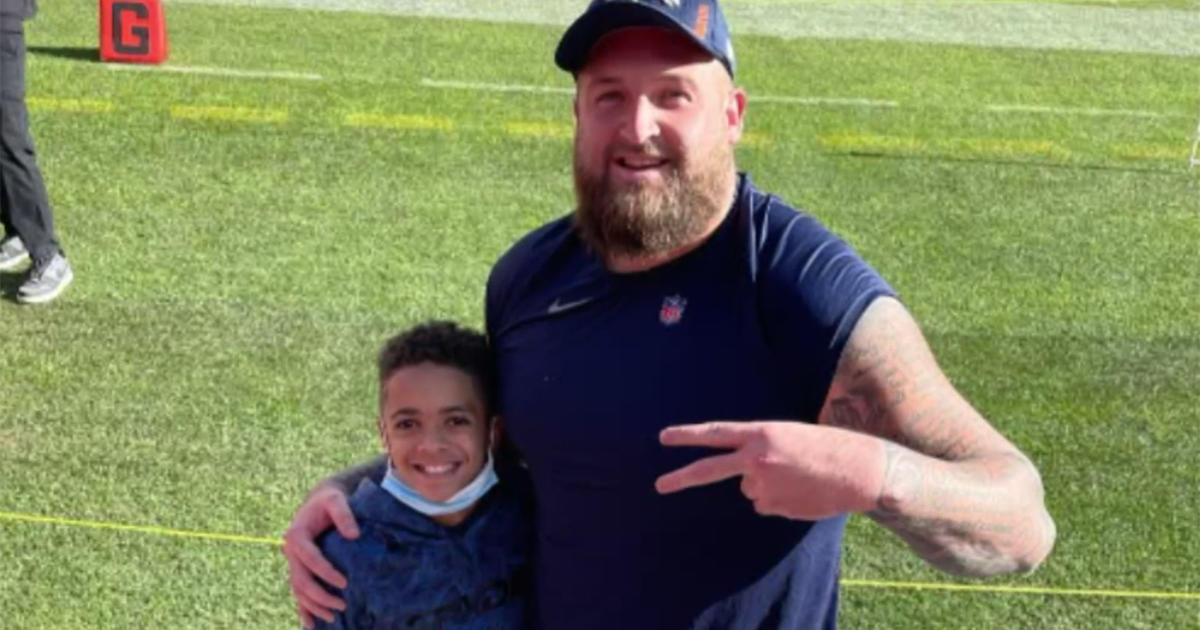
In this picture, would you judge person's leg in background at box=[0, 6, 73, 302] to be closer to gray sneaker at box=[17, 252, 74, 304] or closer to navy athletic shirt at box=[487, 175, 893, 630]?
gray sneaker at box=[17, 252, 74, 304]

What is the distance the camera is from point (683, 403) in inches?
96.3

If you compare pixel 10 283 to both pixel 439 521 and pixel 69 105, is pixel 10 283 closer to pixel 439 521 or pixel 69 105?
pixel 69 105

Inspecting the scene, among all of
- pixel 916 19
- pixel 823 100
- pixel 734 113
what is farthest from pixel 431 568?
pixel 916 19

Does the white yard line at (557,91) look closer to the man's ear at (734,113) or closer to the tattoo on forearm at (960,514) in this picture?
the man's ear at (734,113)

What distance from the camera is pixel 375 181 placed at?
9.26 m

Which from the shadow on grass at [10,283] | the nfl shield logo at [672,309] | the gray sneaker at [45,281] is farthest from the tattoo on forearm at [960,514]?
the shadow on grass at [10,283]

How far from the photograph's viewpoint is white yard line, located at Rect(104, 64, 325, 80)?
11477 millimetres

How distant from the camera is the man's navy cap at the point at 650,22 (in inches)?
97.3

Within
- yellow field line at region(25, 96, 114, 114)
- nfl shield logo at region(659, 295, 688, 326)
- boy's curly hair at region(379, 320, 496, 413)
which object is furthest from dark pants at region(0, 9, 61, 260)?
nfl shield logo at region(659, 295, 688, 326)

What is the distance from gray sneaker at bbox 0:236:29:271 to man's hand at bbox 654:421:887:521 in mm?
6196

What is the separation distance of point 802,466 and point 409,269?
237 inches

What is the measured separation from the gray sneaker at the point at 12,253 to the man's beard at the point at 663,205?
5.68m

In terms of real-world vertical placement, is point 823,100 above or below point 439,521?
below

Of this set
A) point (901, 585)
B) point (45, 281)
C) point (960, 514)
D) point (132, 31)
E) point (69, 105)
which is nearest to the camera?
point (960, 514)
